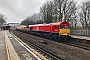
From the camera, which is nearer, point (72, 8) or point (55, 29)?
point (55, 29)

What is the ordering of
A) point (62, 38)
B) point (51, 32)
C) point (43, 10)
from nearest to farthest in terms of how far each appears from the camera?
point (62, 38) → point (51, 32) → point (43, 10)

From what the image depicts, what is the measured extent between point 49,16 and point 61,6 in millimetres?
10579

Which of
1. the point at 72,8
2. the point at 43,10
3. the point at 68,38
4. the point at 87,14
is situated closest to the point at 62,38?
the point at 68,38

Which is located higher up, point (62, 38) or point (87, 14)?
point (87, 14)

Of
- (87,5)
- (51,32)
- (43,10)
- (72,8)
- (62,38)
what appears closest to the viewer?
(62,38)

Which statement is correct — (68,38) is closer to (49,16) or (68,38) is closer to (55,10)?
(55,10)

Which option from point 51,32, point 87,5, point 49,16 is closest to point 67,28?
point 51,32

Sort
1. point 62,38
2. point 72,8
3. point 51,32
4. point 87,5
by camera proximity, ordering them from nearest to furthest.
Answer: point 62,38, point 51,32, point 72,8, point 87,5

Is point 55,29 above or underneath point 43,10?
underneath

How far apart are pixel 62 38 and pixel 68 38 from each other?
1.53 metres

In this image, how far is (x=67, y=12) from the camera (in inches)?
2037

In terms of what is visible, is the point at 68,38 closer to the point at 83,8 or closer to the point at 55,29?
the point at 55,29

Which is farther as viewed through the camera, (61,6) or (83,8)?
(83,8)

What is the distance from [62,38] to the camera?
29.1m
